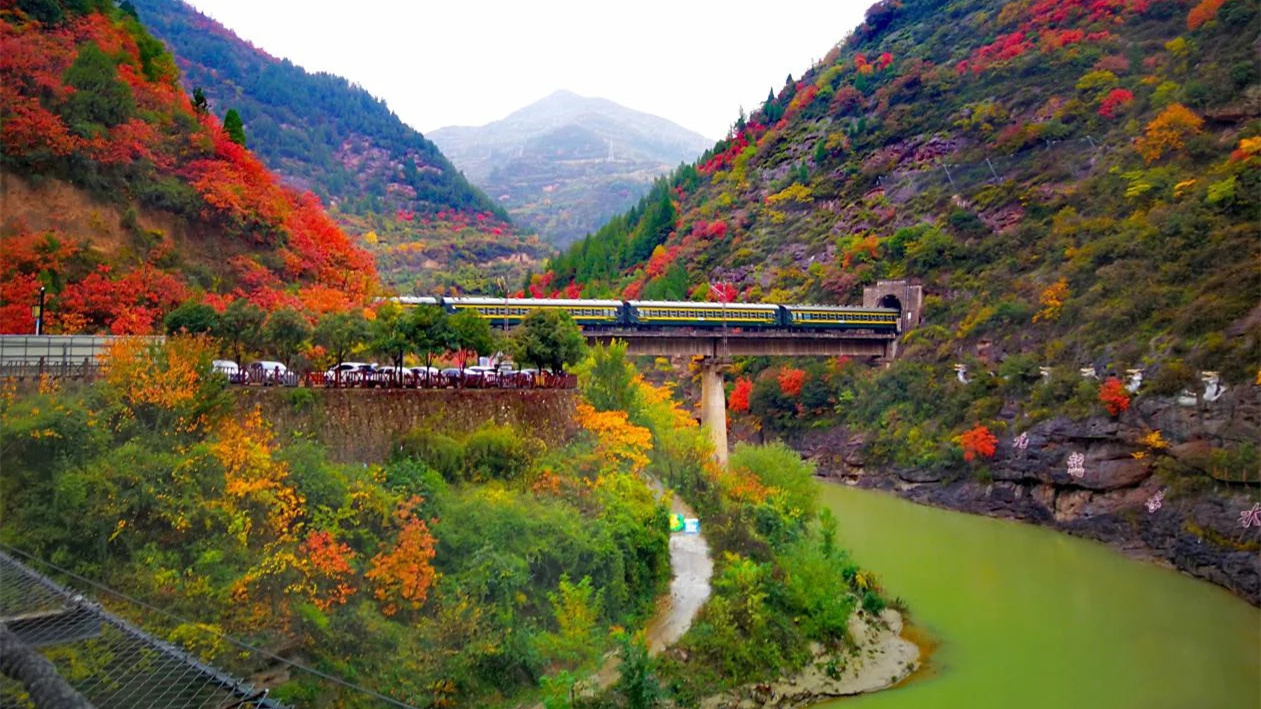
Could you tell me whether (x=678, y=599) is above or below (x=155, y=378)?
below

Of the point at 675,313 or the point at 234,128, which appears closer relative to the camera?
the point at 234,128

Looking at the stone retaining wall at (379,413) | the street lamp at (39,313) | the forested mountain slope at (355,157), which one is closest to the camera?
the stone retaining wall at (379,413)

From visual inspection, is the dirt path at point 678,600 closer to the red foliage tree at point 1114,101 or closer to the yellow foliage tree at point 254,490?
the yellow foliage tree at point 254,490

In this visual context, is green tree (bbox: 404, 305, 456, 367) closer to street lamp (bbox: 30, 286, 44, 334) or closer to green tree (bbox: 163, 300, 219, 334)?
green tree (bbox: 163, 300, 219, 334)

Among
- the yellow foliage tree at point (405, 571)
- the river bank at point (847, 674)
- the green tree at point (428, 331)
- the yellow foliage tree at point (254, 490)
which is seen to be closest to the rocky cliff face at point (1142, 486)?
the river bank at point (847, 674)

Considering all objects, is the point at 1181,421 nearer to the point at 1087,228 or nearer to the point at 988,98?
the point at 1087,228

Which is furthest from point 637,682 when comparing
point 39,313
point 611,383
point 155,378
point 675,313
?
point 675,313

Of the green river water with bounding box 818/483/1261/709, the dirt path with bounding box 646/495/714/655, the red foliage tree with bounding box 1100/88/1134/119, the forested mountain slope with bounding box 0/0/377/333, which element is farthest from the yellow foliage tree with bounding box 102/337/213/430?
the red foliage tree with bounding box 1100/88/1134/119

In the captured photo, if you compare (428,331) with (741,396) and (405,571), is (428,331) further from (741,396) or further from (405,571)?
(741,396)
